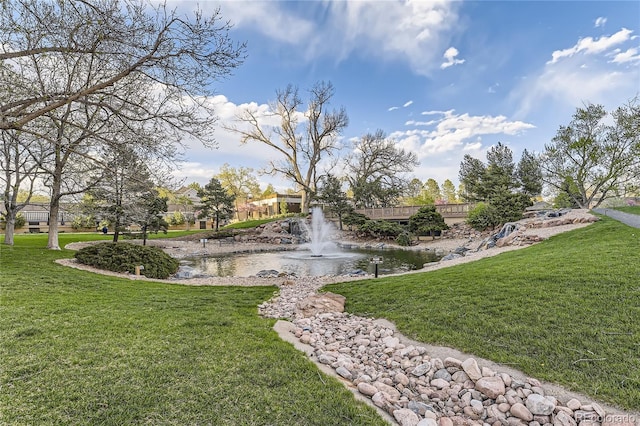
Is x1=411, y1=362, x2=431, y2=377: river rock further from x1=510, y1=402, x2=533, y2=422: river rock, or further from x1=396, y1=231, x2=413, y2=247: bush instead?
x1=396, y1=231, x2=413, y2=247: bush

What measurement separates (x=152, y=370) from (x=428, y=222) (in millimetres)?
18583

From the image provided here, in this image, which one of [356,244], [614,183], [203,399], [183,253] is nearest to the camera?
[203,399]

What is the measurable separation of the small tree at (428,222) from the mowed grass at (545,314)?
13145 mm

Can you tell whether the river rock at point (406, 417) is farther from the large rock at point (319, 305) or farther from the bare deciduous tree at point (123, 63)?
the bare deciduous tree at point (123, 63)

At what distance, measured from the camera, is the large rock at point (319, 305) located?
178 inches

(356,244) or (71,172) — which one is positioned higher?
(71,172)

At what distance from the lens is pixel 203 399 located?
2021mm

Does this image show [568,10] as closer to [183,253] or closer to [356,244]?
[356,244]

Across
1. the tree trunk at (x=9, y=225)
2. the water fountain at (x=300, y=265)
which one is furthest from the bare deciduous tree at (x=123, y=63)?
the tree trunk at (x=9, y=225)

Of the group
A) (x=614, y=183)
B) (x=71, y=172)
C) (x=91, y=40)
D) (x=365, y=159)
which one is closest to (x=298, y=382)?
(x=91, y=40)

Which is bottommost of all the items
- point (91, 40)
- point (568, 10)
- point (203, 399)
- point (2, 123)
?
point (203, 399)

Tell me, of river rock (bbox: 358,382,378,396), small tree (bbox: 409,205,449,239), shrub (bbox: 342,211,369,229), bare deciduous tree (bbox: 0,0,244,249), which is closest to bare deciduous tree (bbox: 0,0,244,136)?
bare deciduous tree (bbox: 0,0,244,249)

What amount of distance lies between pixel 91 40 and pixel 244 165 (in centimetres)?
3560

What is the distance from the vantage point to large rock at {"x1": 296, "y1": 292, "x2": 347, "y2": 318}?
4.52 meters
